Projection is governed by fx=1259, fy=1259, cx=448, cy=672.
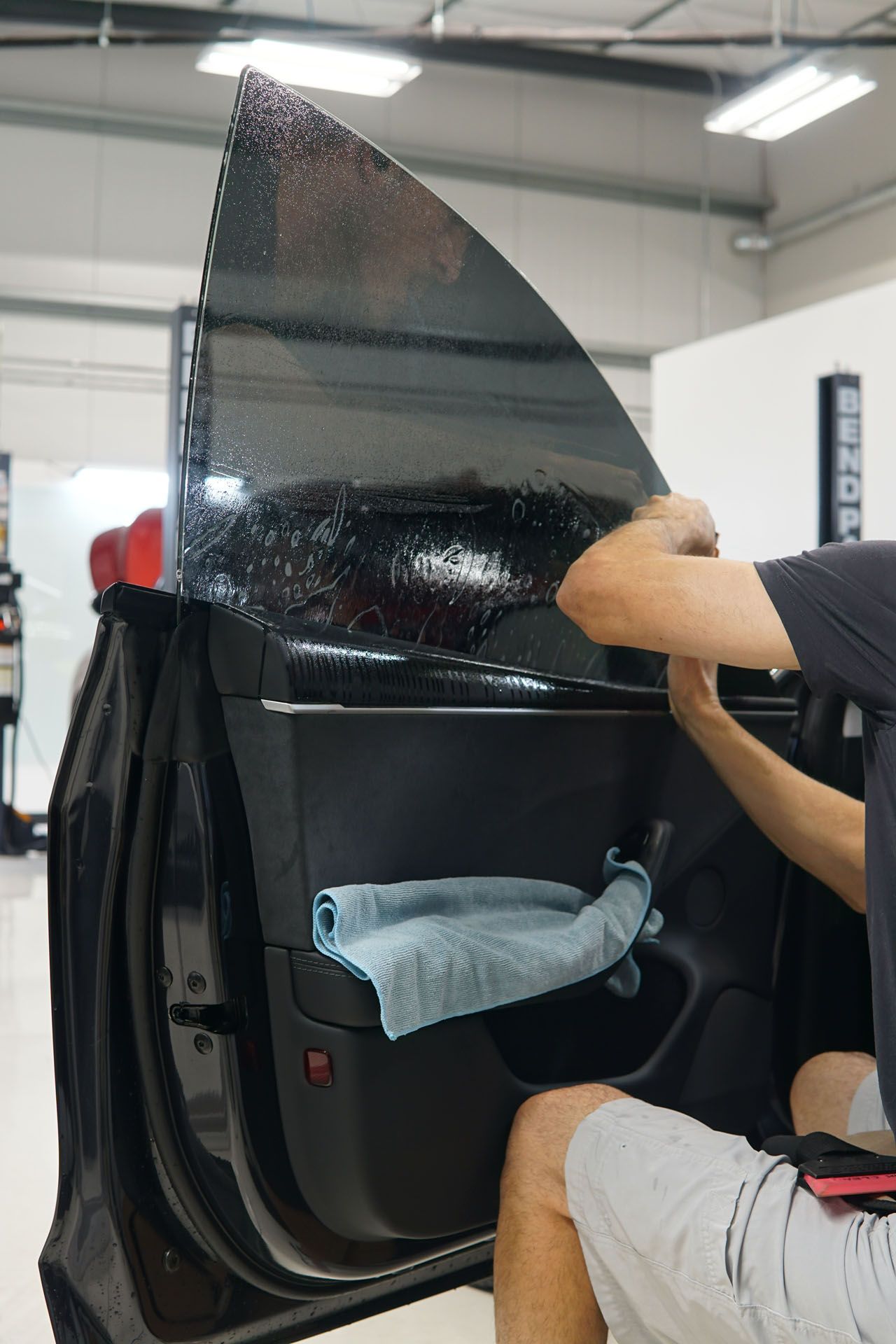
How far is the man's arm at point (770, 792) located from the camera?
152 cm

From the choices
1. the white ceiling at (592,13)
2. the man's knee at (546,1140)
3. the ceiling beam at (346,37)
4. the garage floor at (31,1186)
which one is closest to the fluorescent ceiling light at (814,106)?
the white ceiling at (592,13)

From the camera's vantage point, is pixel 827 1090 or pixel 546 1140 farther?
pixel 827 1090

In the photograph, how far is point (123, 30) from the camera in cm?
863

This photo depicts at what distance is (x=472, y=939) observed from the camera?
1175 millimetres

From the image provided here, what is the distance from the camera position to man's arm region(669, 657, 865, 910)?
1518mm

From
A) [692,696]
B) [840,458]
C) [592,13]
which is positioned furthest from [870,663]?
[592,13]

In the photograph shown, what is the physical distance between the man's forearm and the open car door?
0.69ft

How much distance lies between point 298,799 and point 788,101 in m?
7.83

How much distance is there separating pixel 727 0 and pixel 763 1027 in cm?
948

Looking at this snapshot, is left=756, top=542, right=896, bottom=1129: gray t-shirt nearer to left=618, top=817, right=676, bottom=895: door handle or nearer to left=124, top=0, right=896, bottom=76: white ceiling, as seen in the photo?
left=618, top=817, right=676, bottom=895: door handle

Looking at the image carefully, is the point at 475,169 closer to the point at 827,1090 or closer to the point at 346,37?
the point at 346,37

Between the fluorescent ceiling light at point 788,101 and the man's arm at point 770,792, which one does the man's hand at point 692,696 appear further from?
the fluorescent ceiling light at point 788,101

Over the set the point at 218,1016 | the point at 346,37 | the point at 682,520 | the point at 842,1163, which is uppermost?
the point at 346,37

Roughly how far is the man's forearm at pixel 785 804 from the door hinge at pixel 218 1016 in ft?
2.15
